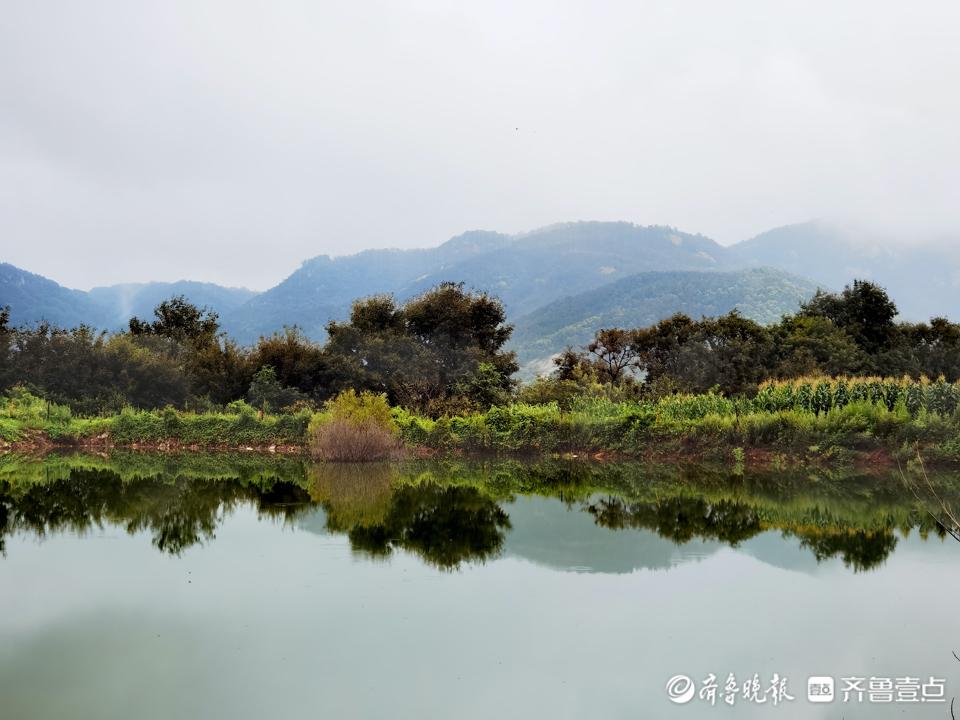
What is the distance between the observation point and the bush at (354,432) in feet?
61.6

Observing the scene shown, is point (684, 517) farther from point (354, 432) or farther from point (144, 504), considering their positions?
point (354, 432)

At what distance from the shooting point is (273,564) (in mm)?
8406

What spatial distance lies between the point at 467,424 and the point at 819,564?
40.9 feet

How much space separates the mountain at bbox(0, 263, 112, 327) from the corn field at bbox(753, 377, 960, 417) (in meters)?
136

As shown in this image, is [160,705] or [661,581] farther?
[661,581]

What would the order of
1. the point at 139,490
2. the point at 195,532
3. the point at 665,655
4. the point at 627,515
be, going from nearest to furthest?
the point at 665,655
the point at 195,532
the point at 627,515
the point at 139,490

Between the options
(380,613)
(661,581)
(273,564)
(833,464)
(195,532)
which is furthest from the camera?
(833,464)

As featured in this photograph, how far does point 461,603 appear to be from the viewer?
6.91 metres

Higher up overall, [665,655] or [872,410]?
[872,410]

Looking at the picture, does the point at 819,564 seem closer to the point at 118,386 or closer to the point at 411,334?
the point at 411,334

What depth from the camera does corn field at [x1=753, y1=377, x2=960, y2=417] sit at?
17875mm

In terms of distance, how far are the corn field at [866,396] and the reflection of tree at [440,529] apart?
9.74 metres

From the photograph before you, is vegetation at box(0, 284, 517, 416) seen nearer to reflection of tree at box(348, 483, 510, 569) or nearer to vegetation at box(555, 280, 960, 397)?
vegetation at box(555, 280, 960, 397)

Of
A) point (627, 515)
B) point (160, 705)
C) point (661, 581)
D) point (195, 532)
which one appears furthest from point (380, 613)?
point (627, 515)
